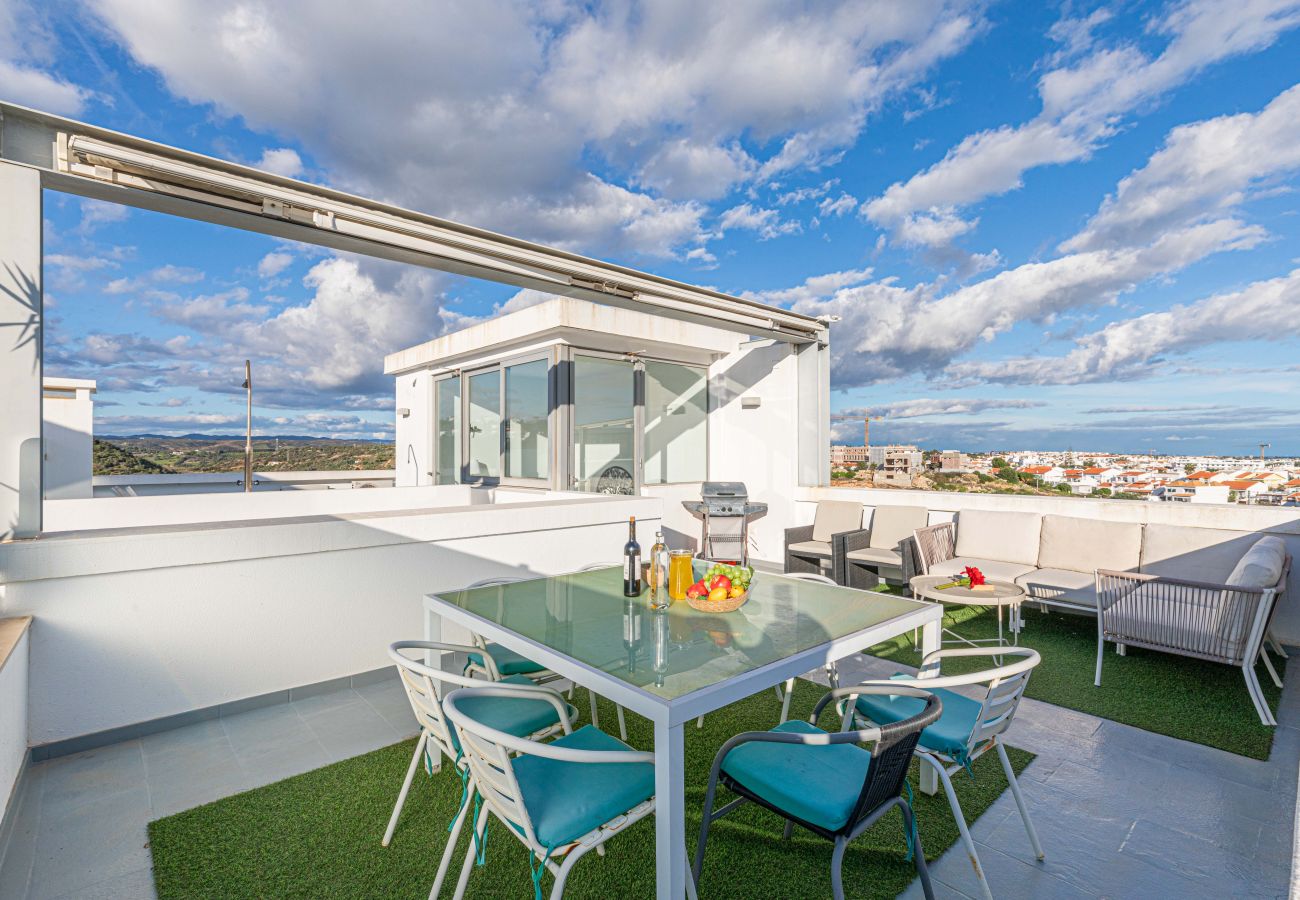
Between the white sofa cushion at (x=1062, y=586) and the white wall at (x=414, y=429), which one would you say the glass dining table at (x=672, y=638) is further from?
the white wall at (x=414, y=429)

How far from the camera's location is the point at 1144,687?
3225mm

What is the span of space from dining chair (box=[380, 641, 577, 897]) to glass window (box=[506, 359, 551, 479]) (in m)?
4.51

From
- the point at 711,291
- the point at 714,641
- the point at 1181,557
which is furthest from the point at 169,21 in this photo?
the point at 1181,557

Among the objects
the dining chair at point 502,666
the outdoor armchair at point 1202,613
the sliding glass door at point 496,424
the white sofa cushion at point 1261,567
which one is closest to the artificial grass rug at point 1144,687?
the outdoor armchair at point 1202,613

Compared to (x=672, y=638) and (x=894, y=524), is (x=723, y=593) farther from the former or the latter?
(x=894, y=524)

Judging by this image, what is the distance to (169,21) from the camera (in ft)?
12.4

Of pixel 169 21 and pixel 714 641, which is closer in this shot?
pixel 714 641

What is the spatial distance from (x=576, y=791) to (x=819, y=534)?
5065 millimetres

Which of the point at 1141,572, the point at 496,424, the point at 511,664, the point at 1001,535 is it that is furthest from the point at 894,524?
the point at 496,424

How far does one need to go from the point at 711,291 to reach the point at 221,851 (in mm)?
4671

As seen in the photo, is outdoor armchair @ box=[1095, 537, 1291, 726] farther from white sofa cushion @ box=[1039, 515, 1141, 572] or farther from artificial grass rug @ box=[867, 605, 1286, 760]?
white sofa cushion @ box=[1039, 515, 1141, 572]

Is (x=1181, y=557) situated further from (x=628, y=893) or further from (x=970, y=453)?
(x=628, y=893)

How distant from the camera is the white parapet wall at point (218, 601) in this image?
2412mm

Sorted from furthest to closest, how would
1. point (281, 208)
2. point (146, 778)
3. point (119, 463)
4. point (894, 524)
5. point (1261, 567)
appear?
point (119, 463) → point (894, 524) → point (1261, 567) → point (281, 208) → point (146, 778)
